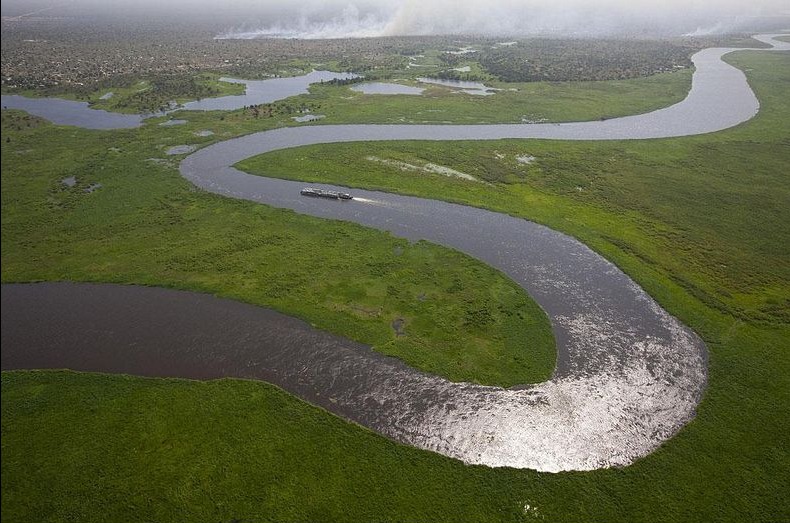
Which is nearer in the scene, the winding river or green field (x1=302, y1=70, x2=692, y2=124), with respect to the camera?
the winding river

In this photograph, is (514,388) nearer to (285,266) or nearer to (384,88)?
(285,266)

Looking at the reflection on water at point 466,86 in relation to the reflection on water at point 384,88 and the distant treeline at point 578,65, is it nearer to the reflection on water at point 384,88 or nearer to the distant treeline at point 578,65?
the reflection on water at point 384,88

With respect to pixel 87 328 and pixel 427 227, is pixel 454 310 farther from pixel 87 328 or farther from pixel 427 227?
pixel 87 328

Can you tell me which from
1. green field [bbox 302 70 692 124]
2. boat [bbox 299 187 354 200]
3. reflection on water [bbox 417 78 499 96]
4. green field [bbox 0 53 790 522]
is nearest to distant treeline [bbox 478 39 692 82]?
green field [bbox 302 70 692 124]

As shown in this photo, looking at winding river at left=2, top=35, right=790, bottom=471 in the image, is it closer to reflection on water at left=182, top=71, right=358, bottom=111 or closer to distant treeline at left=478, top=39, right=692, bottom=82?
reflection on water at left=182, top=71, right=358, bottom=111

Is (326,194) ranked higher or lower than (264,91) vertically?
lower

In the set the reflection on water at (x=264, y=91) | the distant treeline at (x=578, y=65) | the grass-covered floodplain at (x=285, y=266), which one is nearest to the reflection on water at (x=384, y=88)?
the reflection on water at (x=264, y=91)

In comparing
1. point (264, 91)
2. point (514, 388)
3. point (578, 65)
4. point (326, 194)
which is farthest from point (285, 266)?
point (578, 65)
